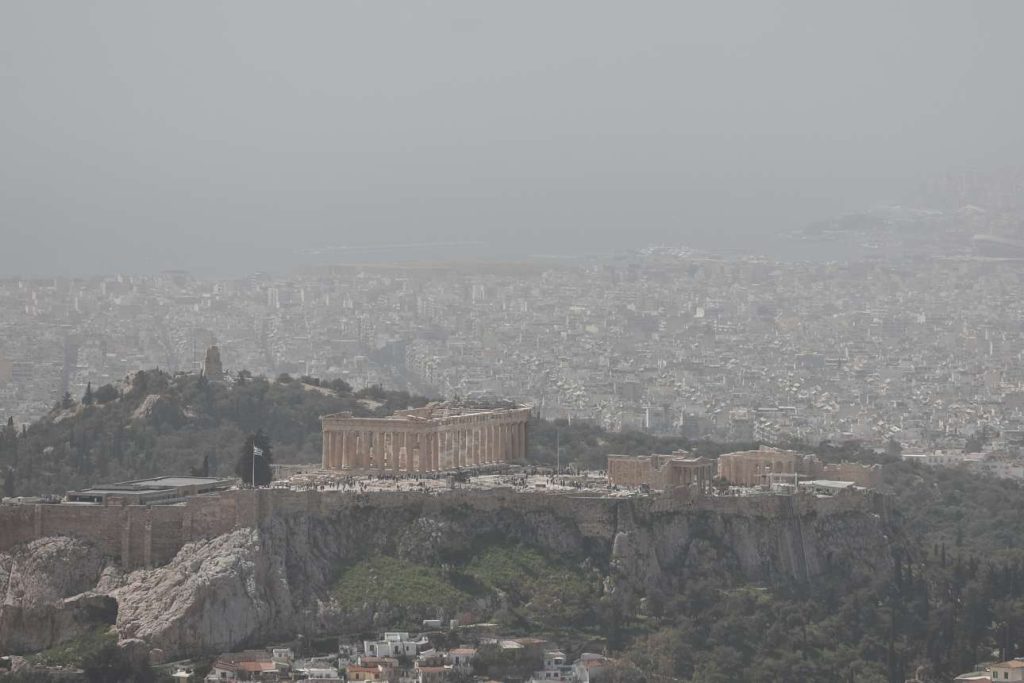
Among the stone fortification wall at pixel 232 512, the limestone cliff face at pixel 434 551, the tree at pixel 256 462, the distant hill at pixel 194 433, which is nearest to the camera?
the limestone cliff face at pixel 434 551

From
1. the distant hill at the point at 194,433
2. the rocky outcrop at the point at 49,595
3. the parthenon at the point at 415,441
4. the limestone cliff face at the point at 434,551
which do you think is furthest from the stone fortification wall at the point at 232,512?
the distant hill at the point at 194,433

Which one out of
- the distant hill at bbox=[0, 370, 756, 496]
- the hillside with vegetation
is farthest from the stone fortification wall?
the distant hill at bbox=[0, 370, 756, 496]

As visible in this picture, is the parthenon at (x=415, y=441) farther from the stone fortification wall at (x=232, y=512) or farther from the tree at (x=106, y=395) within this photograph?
the tree at (x=106, y=395)

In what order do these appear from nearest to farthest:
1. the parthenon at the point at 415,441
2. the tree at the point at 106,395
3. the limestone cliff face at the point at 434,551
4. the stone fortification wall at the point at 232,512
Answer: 1. the limestone cliff face at the point at 434,551
2. the stone fortification wall at the point at 232,512
3. the parthenon at the point at 415,441
4. the tree at the point at 106,395

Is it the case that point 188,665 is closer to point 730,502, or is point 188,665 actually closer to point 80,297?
point 730,502

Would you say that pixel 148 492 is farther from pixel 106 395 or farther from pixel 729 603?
pixel 106 395

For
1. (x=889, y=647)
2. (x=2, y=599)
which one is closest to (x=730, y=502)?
(x=889, y=647)
